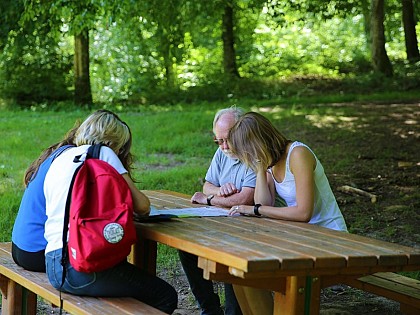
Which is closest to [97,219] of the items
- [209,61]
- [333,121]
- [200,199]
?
[200,199]

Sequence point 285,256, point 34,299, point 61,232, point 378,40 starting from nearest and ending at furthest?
point 285,256, point 61,232, point 34,299, point 378,40

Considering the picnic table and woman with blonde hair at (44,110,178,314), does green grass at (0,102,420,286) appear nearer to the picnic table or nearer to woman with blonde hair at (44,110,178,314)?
woman with blonde hair at (44,110,178,314)

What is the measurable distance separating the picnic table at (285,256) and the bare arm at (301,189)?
0.55 feet

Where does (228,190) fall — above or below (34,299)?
above

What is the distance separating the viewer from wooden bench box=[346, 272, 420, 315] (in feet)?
14.4

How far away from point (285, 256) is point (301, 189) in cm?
101

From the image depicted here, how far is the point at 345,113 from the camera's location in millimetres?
14602

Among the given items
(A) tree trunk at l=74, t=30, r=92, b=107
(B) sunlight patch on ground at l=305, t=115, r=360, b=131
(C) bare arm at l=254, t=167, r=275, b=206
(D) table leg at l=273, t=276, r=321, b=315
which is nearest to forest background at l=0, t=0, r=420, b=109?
(A) tree trunk at l=74, t=30, r=92, b=107

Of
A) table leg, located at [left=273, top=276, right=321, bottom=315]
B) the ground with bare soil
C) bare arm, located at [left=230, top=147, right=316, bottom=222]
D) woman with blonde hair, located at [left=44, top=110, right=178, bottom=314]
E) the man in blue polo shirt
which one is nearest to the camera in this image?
table leg, located at [left=273, top=276, right=321, bottom=315]

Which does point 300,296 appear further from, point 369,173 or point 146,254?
point 369,173

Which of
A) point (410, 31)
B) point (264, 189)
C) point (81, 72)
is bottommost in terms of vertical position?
point (264, 189)

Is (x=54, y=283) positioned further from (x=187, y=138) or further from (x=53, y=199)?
(x=187, y=138)

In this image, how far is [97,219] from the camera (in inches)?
144

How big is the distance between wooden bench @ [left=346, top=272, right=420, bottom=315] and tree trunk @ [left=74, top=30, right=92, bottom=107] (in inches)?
565
